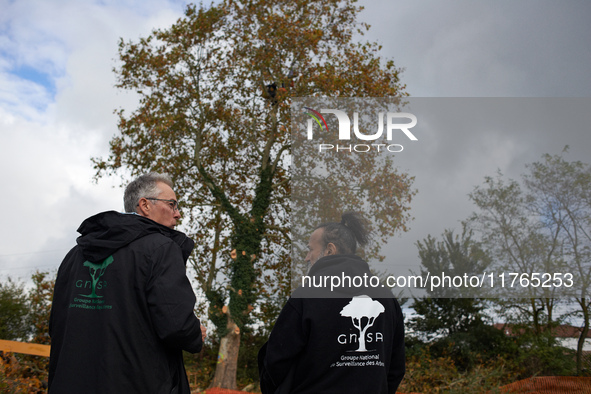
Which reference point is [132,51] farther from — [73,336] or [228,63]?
[73,336]

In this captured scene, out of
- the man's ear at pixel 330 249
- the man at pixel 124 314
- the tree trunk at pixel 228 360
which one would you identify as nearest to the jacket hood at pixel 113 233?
the man at pixel 124 314

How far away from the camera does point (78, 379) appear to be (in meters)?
2.22

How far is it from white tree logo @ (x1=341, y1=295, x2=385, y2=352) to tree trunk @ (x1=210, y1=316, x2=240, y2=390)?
39.4 ft

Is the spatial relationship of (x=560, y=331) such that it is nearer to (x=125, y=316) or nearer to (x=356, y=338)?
(x=356, y=338)

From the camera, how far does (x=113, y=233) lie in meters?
2.38

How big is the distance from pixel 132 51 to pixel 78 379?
49.1 ft

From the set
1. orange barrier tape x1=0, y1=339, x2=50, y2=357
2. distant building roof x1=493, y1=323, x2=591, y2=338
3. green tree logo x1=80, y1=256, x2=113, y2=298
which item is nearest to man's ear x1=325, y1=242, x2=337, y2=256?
green tree logo x1=80, y1=256, x2=113, y2=298

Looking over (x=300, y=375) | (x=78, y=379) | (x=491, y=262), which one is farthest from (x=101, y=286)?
(x=491, y=262)

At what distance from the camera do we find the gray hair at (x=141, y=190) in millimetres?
2689

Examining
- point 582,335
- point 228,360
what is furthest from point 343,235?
point 228,360

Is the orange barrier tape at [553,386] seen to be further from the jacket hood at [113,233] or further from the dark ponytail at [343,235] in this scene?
the jacket hood at [113,233]

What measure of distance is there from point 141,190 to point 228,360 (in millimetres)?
12025

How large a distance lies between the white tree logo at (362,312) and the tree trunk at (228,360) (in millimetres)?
12016

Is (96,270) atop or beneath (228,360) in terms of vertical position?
atop
